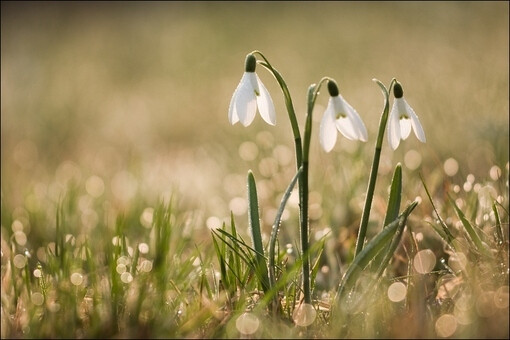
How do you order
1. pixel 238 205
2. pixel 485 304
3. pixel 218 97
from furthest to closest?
pixel 218 97, pixel 238 205, pixel 485 304

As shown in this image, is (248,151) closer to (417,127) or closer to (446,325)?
(417,127)

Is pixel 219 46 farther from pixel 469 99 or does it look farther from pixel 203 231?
pixel 203 231

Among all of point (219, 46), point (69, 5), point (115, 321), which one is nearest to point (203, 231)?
point (115, 321)

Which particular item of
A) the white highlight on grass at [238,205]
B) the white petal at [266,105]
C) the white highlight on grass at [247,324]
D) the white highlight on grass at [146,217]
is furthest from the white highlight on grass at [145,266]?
the white highlight on grass at [238,205]

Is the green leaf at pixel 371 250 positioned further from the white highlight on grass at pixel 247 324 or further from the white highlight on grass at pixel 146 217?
the white highlight on grass at pixel 146 217

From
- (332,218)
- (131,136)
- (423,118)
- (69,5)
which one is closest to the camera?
(332,218)

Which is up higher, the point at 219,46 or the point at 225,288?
the point at 219,46

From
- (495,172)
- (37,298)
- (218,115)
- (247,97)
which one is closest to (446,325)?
(247,97)
